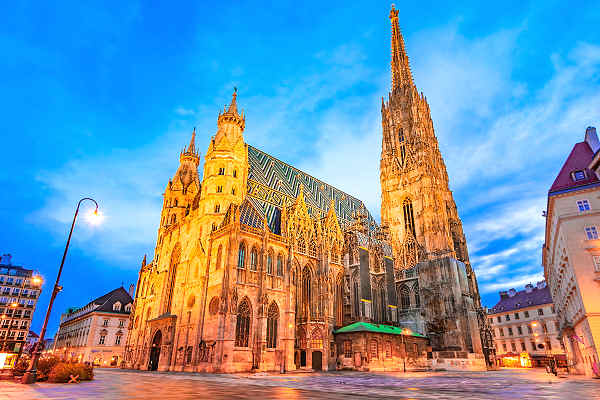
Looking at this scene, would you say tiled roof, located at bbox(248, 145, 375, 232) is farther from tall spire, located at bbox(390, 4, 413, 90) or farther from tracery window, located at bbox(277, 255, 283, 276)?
tall spire, located at bbox(390, 4, 413, 90)

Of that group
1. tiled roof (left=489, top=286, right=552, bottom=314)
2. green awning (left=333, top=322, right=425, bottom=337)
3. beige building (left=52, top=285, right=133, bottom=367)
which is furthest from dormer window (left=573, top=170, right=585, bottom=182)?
beige building (left=52, top=285, right=133, bottom=367)

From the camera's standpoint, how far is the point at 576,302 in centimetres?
2809

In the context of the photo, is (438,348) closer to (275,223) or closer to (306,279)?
(306,279)

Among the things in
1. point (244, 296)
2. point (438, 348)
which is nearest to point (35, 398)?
point (244, 296)

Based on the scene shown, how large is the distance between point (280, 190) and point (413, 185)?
86.1 feet

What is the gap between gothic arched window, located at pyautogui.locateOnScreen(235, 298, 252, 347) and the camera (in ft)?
118

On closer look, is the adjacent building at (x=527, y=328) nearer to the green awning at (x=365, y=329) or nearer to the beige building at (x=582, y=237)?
the green awning at (x=365, y=329)

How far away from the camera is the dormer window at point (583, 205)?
2724 cm

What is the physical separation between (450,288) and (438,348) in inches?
345

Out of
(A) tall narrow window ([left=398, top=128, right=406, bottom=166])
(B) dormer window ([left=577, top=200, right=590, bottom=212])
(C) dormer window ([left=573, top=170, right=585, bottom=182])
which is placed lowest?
(B) dormer window ([left=577, top=200, right=590, bottom=212])

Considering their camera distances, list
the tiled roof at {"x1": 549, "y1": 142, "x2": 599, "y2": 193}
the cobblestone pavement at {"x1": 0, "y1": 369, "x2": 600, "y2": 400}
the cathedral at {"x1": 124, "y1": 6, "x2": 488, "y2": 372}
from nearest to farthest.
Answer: the cobblestone pavement at {"x1": 0, "y1": 369, "x2": 600, "y2": 400}
the tiled roof at {"x1": 549, "y1": 142, "x2": 599, "y2": 193}
the cathedral at {"x1": 124, "y1": 6, "x2": 488, "y2": 372}

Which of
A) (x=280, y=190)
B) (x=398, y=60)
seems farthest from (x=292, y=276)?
(x=398, y=60)

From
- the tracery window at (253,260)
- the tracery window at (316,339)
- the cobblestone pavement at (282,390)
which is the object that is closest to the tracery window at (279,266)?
the tracery window at (253,260)

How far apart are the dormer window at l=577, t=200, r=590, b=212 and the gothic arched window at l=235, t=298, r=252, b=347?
31.4 meters
